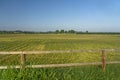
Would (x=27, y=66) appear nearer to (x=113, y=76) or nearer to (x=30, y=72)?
(x=30, y=72)

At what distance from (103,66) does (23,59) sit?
368cm

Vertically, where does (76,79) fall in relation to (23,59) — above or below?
below

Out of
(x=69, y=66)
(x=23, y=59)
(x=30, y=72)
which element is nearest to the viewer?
(x=30, y=72)

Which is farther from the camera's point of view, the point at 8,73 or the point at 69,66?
the point at 69,66

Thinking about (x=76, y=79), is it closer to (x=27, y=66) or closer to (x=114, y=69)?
(x=27, y=66)

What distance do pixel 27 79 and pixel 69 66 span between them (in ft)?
8.72

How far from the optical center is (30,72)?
9133 mm

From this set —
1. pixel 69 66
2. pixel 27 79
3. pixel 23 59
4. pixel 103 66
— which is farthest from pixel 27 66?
pixel 103 66

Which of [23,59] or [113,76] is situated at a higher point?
[23,59]

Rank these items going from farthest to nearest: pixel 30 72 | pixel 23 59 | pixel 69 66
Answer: pixel 69 66 → pixel 23 59 → pixel 30 72

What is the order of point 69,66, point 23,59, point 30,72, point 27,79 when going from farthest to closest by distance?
point 69,66, point 23,59, point 30,72, point 27,79

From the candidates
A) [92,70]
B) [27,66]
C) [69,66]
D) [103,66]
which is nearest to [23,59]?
[27,66]

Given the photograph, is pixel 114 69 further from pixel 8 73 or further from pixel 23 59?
pixel 8 73

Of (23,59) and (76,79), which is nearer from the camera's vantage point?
(76,79)
